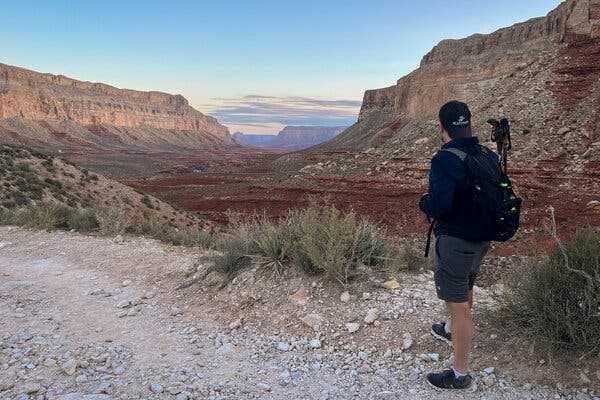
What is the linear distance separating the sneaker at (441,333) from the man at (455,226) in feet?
1.90

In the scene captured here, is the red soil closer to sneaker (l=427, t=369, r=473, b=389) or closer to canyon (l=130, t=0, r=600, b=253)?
canyon (l=130, t=0, r=600, b=253)

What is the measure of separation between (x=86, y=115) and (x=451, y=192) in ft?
474

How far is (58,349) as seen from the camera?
13.4 feet

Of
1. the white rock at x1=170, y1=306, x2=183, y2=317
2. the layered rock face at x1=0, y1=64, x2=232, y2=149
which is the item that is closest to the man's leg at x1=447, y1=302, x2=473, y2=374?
the white rock at x1=170, y1=306, x2=183, y2=317

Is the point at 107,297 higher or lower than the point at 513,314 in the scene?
lower

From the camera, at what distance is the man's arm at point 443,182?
2969mm

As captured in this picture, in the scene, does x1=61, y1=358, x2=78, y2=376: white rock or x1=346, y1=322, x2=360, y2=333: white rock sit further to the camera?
x1=346, y1=322, x2=360, y2=333: white rock

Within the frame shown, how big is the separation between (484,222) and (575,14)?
42231mm

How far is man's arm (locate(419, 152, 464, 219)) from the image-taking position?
297 centimetres

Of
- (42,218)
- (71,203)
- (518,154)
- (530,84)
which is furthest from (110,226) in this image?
(530,84)

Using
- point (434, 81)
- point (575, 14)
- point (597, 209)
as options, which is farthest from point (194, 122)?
point (597, 209)

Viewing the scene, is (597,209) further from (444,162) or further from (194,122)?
(194,122)

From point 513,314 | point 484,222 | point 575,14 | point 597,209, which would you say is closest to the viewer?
point 484,222

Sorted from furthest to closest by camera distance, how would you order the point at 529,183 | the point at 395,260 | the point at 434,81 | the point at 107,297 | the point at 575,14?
the point at 434,81 < the point at 575,14 < the point at 529,183 < the point at 107,297 < the point at 395,260
